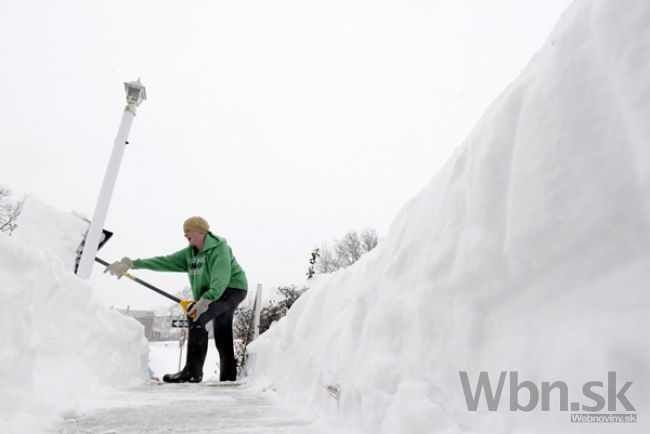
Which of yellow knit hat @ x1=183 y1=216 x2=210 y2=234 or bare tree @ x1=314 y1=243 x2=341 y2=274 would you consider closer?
yellow knit hat @ x1=183 y1=216 x2=210 y2=234

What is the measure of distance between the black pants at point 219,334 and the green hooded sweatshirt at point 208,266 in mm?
167

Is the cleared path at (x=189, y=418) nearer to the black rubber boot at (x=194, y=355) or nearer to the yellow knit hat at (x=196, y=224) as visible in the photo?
the black rubber boot at (x=194, y=355)

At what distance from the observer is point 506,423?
3.15 feet

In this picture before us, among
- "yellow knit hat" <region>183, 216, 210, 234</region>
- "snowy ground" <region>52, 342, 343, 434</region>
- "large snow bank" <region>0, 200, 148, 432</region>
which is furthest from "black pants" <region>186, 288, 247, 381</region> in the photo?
"snowy ground" <region>52, 342, 343, 434</region>

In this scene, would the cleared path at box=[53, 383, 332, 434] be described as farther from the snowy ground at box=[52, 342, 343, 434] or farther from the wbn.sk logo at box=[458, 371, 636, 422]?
the wbn.sk logo at box=[458, 371, 636, 422]

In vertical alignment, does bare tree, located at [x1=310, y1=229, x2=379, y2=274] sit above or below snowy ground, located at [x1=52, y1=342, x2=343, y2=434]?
above

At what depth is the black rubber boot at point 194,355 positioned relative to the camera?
427 cm

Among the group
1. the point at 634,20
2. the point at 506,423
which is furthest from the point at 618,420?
the point at 634,20

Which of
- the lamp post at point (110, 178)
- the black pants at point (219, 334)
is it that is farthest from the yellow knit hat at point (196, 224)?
the lamp post at point (110, 178)

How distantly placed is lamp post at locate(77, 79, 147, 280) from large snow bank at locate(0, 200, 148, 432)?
2027mm

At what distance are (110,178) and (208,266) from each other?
3.14m

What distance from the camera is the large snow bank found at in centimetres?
170

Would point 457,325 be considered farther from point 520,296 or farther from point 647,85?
point 647,85

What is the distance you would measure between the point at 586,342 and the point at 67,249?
7.11 meters
